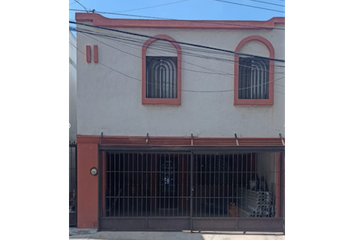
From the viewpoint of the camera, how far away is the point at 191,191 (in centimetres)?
548

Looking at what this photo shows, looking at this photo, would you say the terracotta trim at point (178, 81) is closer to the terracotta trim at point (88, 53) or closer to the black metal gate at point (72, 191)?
the terracotta trim at point (88, 53)

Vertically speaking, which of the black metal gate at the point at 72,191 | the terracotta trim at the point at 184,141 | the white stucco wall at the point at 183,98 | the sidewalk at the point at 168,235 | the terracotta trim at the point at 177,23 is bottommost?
the sidewalk at the point at 168,235

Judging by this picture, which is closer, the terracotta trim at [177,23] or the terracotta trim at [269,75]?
the terracotta trim at [177,23]

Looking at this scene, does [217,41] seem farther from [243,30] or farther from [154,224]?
[154,224]

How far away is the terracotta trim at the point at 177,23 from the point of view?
5.53m

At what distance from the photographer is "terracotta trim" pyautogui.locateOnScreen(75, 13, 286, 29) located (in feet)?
18.1

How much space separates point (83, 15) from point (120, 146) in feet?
11.3

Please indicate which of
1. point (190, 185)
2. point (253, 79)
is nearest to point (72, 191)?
point (190, 185)

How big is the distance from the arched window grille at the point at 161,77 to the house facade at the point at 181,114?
3 cm

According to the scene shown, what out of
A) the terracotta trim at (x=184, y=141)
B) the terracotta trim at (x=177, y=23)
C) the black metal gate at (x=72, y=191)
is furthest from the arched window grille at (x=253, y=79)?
the black metal gate at (x=72, y=191)

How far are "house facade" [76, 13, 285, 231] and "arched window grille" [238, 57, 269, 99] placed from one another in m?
0.03

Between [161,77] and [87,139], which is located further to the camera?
[161,77]

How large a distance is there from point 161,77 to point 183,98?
2.66 feet

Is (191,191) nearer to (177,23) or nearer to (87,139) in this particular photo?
(87,139)
